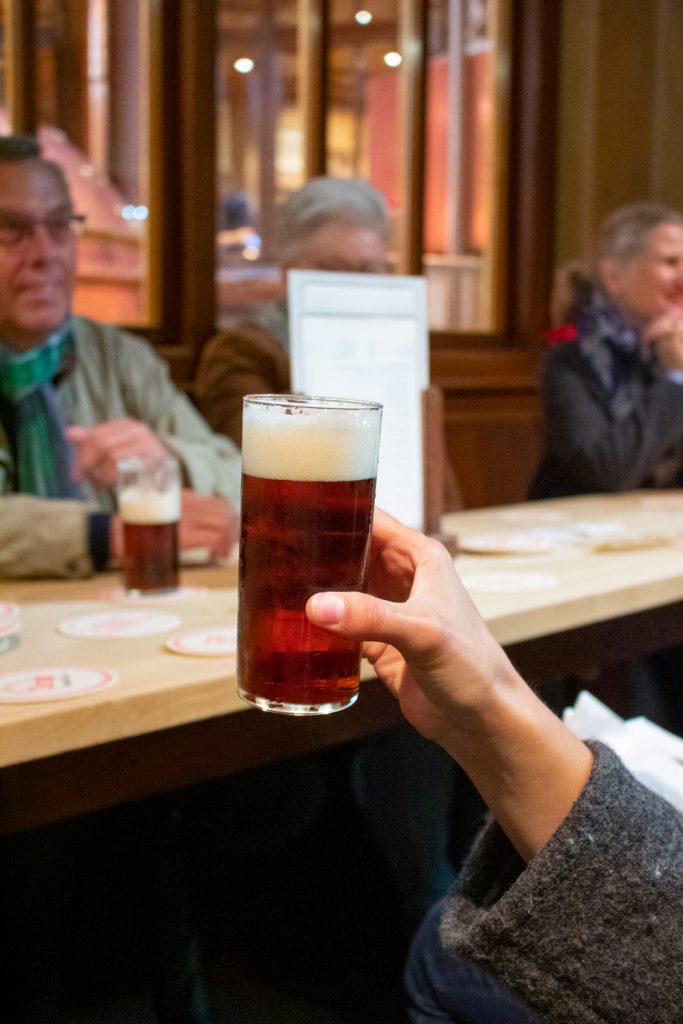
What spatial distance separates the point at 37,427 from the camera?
201cm

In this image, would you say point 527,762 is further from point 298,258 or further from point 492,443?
point 492,443

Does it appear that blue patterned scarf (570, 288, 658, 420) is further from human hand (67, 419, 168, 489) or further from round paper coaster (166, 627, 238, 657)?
round paper coaster (166, 627, 238, 657)

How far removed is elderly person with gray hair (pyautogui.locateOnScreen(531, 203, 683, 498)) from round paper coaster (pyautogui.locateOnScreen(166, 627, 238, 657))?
5.91 feet

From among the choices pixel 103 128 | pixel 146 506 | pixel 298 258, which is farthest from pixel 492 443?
pixel 146 506

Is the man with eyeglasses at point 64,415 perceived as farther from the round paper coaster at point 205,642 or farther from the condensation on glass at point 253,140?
the condensation on glass at point 253,140

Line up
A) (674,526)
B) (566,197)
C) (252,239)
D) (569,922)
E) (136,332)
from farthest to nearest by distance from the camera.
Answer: (566,197), (252,239), (136,332), (674,526), (569,922)

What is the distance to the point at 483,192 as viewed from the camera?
15.0 ft

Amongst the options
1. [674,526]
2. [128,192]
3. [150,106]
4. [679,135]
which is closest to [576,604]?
[674,526]

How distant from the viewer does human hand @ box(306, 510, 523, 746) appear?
0.61 meters

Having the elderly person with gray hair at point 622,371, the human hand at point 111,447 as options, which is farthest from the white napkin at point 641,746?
the elderly person with gray hair at point 622,371

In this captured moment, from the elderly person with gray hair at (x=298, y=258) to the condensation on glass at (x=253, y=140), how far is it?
0.62 metres

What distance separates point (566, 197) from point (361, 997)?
3.63 meters

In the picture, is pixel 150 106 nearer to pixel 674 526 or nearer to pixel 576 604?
pixel 674 526

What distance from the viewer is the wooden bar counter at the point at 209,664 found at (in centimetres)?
98
